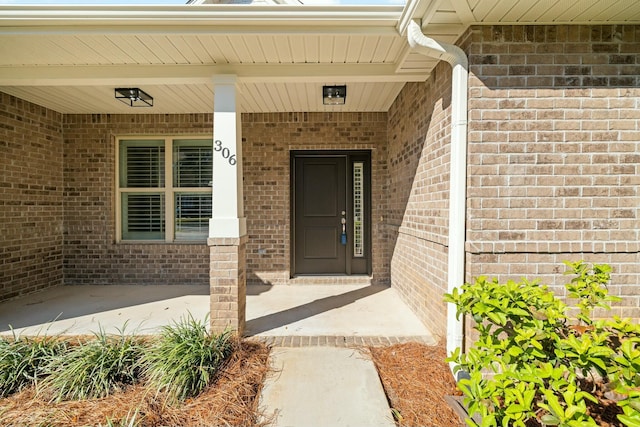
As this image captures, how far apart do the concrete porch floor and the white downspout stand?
3.15 feet

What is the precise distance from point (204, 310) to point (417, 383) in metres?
2.71

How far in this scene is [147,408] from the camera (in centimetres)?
217

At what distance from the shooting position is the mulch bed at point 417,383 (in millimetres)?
2072

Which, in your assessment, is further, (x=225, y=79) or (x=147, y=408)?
(x=225, y=79)

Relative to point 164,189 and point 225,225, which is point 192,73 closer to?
point 225,225

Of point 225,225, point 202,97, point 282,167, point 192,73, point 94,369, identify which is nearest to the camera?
point 94,369

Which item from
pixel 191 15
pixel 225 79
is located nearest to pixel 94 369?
pixel 225 79

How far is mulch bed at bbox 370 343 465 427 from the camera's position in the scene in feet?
6.80

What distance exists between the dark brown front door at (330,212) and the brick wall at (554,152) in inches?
114

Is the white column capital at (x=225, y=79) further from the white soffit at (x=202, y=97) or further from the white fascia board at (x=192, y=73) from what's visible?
the white soffit at (x=202, y=97)

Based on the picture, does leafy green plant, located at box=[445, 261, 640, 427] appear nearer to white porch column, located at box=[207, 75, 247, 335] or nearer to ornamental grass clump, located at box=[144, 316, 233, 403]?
ornamental grass clump, located at box=[144, 316, 233, 403]

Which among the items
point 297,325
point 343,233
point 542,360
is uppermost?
point 343,233

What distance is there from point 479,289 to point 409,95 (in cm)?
279

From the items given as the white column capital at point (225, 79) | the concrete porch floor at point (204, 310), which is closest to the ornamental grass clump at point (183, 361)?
the concrete porch floor at point (204, 310)
